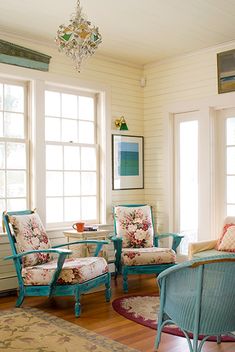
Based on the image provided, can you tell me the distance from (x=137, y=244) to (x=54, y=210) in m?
1.15

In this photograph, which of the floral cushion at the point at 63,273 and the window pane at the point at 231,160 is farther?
the window pane at the point at 231,160

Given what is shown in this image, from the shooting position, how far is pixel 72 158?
19.2 ft

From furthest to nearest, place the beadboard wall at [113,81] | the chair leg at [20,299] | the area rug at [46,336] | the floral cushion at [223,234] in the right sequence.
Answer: the beadboard wall at [113,81]
the floral cushion at [223,234]
the chair leg at [20,299]
the area rug at [46,336]

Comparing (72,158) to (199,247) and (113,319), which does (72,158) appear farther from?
(113,319)

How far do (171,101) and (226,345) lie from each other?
3578 mm

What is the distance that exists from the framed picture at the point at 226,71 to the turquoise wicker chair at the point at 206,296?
3.14m

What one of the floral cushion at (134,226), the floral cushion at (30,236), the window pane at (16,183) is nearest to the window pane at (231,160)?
the floral cushion at (134,226)

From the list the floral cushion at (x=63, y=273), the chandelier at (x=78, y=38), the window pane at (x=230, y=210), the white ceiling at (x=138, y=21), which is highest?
the white ceiling at (x=138, y=21)

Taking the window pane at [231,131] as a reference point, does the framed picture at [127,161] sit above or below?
below

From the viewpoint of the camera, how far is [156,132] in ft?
21.1

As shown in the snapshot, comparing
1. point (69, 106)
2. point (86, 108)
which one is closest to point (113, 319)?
point (69, 106)

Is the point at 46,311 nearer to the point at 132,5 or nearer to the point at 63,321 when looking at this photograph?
the point at 63,321

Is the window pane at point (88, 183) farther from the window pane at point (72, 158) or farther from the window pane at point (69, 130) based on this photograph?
the window pane at point (69, 130)

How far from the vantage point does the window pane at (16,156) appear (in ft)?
17.2
